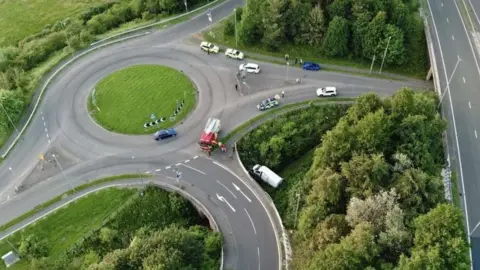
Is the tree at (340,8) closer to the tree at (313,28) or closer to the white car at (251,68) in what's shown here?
the tree at (313,28)

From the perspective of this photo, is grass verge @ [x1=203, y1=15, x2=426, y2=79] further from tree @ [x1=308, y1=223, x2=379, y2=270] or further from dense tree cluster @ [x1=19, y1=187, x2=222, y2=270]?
tree @ [x1=308, y1=223, x2=379, y2=270]

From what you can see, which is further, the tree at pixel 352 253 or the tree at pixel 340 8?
the tree at pixel 340 8

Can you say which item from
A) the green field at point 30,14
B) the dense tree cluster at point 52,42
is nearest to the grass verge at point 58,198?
the dense tree cluster at point 52,42

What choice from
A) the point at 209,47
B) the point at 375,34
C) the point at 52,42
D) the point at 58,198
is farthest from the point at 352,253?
the point at 52,42

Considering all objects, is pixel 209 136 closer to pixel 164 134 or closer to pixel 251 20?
pixel 164 134

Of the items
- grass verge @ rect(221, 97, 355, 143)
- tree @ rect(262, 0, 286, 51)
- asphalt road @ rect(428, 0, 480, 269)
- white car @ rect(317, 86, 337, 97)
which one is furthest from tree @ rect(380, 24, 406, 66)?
tree @ rect(262, 0, 286, 51)

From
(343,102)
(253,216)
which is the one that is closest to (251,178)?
(253,216)

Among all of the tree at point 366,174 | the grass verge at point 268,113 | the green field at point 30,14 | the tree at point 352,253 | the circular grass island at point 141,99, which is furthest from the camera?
the green field at point 30,14
